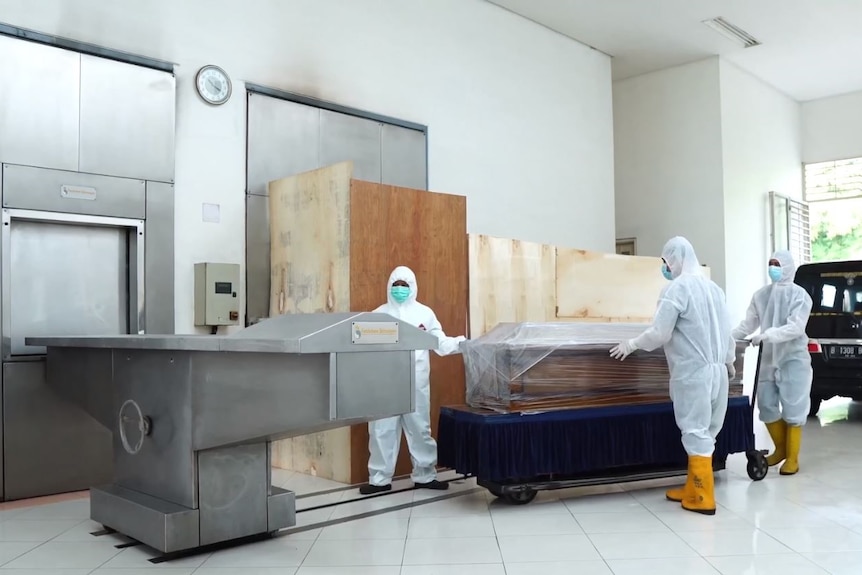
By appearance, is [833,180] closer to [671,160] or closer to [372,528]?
[671,160]

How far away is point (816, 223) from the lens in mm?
11969

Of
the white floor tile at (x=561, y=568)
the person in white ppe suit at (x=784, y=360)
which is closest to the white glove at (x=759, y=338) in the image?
the person in white ppe suit at (x=784, y=360)

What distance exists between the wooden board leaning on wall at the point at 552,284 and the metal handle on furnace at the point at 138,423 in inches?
108

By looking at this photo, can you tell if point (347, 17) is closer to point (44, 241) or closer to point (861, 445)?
point (44, 241)

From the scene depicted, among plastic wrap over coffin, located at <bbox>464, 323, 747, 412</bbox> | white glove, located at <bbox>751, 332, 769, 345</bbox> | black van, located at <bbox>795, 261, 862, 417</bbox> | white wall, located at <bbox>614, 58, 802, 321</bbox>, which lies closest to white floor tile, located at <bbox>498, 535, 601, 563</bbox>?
plastic wrap over coffin, located at <bbox>464, 323, 747, 412</bbox>

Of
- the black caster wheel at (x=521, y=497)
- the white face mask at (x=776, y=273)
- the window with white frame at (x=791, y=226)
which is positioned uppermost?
the window with white frame at (x=791, y=226)

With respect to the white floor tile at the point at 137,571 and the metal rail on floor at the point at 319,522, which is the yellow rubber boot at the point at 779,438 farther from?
the white floor tile at the point at 137,571

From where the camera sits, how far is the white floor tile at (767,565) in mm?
3180

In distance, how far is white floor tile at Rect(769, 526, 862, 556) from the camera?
3.53 m

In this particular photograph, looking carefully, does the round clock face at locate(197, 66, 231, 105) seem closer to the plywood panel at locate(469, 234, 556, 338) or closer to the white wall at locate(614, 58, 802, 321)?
the plywood panel at locate(469, 234, 556, 338)

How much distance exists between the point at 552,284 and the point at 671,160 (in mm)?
4243

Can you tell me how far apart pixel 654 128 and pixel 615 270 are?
11.8ft

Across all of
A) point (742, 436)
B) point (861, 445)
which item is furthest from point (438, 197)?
point (861, 445)

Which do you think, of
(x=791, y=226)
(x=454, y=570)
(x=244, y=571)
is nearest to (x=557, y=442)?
(x=454, y=570)
